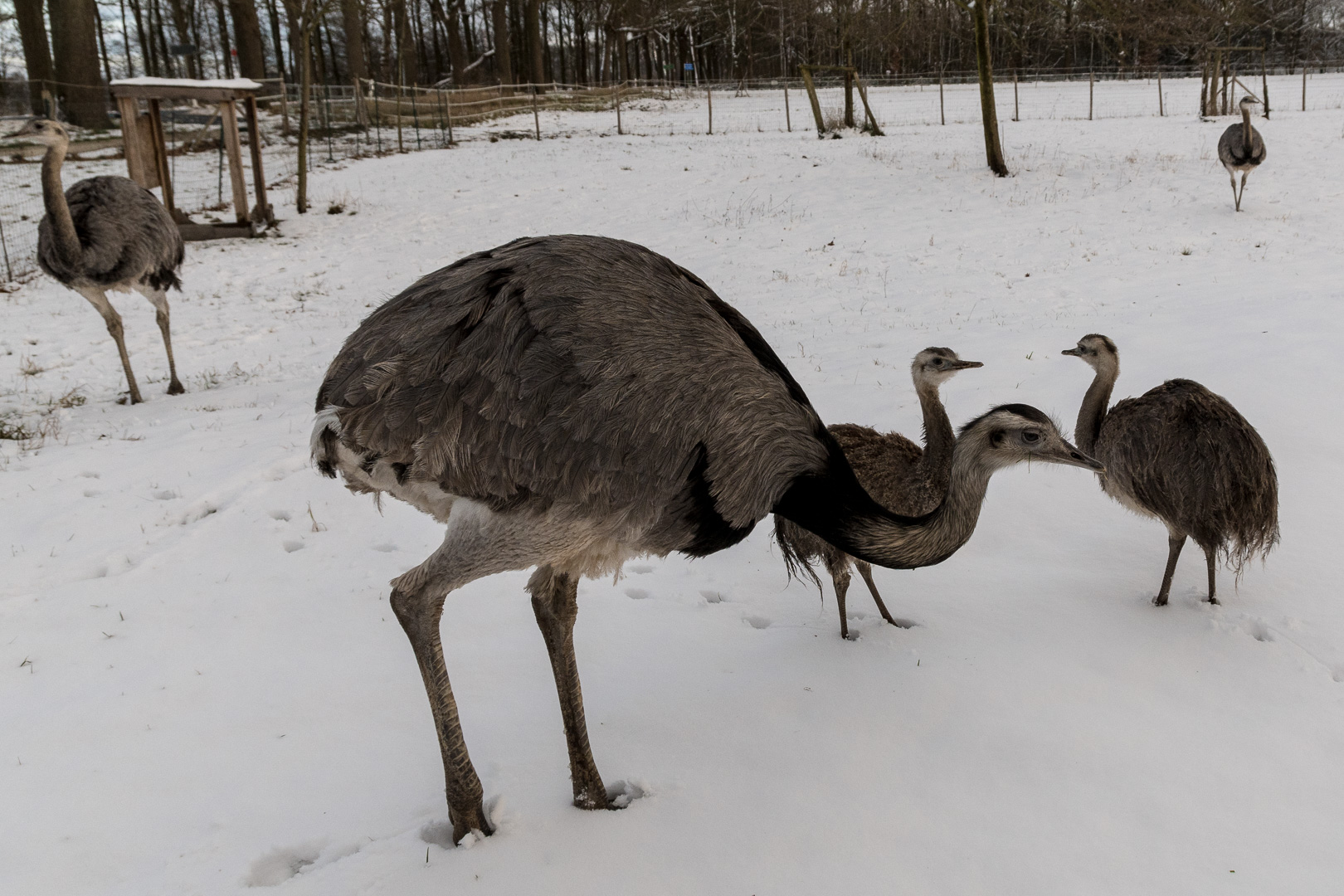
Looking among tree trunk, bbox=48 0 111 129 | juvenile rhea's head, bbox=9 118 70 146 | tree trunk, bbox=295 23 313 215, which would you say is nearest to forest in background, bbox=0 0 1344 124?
tree trunk, bbox=48 0 111 129

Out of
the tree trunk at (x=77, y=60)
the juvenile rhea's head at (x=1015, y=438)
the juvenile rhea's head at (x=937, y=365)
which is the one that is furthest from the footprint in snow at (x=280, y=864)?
the tree trunk at (x=77, y=60)

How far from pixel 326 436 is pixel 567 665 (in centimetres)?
106

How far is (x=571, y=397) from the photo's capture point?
8.62 ft

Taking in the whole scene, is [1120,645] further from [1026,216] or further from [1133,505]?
[1026,216]

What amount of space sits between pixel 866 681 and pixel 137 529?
13.1ft

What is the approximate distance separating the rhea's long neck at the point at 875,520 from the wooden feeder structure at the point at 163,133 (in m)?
14.0

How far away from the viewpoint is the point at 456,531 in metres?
2.76

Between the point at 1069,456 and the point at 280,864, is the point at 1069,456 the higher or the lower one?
the higher one

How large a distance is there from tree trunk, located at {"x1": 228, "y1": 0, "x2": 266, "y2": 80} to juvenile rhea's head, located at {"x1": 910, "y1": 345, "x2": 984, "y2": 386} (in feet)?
84.5

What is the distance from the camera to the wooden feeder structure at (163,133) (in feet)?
44.6

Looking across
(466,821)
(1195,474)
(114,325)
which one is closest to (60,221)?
(114,325)

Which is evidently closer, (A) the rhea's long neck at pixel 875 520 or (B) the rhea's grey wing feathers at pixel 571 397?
(B) the rhea's grey wing feathers at pixel 571 397

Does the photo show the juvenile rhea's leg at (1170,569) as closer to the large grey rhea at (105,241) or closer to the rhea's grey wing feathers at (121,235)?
the large grey rhea at (105,241)

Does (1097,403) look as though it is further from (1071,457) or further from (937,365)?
(1071,457)
